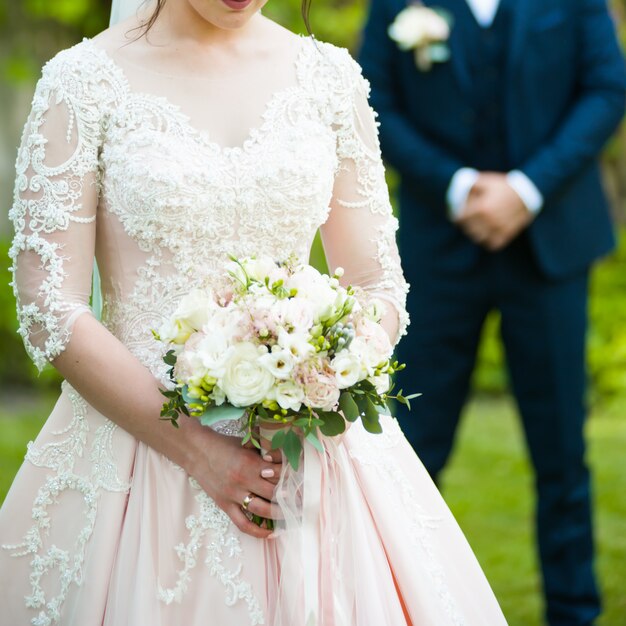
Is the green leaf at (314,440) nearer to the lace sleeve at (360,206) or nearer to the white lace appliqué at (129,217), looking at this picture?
the white lace appliqué at (129,217)

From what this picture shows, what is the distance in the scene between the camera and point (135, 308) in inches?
99.8

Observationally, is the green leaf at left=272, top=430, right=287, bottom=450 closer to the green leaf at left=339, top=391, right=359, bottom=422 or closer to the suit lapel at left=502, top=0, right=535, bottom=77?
the green leaf at left=339, top=391, right=359, bottom=422

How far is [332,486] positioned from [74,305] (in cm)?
67

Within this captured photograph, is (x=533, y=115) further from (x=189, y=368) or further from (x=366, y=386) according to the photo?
(x=189, y=368)

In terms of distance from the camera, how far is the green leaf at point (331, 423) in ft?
7.06

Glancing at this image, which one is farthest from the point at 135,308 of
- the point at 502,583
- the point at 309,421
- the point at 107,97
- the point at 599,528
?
the point at 599,528

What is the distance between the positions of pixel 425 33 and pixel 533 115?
1.60 feet

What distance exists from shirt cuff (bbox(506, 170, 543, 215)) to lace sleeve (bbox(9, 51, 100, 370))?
1940mm

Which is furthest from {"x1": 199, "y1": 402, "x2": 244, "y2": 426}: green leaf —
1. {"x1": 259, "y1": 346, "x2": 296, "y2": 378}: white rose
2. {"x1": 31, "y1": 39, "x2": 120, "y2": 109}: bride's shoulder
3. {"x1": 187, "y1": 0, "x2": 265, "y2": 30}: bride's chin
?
{"x1": 187, "y1": 0, "x2": 265, "y2": 30}: bride's chin

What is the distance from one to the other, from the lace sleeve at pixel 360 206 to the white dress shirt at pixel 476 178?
1317mm

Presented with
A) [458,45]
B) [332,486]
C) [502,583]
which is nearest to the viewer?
[332,486]

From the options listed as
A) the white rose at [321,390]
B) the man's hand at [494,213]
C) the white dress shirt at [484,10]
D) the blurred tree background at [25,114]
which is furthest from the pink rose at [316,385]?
the blurred tree background at [25,114]

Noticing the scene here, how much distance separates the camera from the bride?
7.70ft

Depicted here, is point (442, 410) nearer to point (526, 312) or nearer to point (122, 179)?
point (526, 312)
